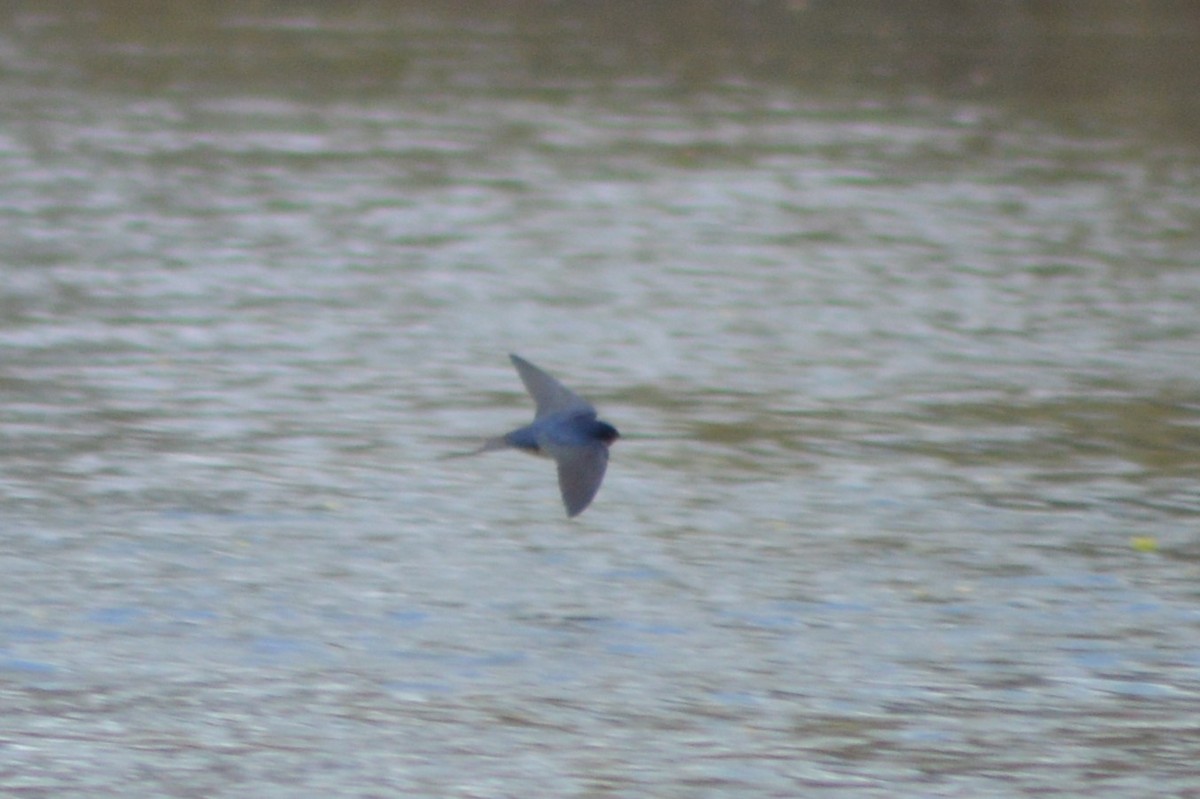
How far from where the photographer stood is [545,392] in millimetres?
7473

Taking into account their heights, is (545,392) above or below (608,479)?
above

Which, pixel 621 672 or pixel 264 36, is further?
pixel 264 36

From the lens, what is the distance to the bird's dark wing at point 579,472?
679 centimetres

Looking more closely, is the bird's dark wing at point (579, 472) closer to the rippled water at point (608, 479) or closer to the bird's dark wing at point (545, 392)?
the bird's dark wing at point (545, 392)

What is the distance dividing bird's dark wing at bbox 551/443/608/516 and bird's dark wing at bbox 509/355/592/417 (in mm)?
336

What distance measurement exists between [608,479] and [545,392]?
1.66m

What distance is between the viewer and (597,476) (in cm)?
689

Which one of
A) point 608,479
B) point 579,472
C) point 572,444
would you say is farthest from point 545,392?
point 608,479

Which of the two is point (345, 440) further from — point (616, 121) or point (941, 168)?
point (616, 121)

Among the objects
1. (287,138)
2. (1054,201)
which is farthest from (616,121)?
(1054,201)

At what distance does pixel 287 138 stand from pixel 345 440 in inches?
384

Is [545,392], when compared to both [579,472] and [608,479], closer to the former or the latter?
[579,472]

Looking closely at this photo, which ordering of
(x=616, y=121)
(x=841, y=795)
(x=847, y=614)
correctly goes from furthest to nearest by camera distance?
(x=616, y=121)
(x=847, y=614)
(x=841, y=795)

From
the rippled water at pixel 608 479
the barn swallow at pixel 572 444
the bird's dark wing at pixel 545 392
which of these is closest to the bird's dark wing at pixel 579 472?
the barn swallow at pixel 572 444
